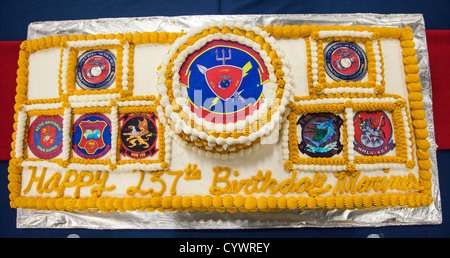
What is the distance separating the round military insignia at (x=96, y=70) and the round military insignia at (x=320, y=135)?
157cm

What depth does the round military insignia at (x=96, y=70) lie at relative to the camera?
2.11 m

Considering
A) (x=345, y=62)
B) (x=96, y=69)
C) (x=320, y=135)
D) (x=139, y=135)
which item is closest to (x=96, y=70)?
(x=96, y=69)

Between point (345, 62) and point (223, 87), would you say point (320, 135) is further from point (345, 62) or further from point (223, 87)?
point (223, 87)

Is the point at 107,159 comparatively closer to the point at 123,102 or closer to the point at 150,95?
the point at 123,102

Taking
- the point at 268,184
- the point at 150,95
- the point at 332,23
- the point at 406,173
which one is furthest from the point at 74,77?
the point at 406,173

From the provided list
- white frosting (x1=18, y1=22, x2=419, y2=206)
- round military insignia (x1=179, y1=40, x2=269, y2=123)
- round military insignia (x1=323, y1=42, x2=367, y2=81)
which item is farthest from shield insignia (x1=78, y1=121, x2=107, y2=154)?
round military insignia (x1=323, y1=42, x2=367, y2=81)

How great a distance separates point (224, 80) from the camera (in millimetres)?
1782

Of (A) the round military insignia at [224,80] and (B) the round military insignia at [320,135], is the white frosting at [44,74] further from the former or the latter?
(B) the round military insignia at [320,135]

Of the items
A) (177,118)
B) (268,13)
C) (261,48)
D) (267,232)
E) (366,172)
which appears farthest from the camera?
(268,13)

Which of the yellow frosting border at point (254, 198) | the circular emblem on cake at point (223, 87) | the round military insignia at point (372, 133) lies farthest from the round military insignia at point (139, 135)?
the round military insignia at point (372, 133)

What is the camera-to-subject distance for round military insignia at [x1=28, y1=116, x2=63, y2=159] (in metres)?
2.11

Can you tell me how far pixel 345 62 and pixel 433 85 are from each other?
42.4 inches
